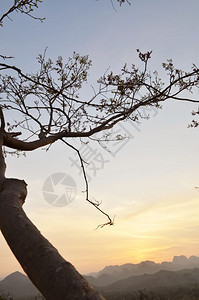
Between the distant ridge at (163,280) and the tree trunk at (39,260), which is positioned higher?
the tree trunk at (39,260)

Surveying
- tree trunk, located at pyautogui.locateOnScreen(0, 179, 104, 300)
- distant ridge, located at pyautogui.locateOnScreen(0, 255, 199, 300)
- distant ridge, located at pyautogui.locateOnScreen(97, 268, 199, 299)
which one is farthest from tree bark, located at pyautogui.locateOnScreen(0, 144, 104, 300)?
distant ridge, located at pyautogui.locateOnScreen(97, 268, 199, 299)

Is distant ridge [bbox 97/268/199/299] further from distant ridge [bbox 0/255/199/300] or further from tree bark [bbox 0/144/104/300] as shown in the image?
tree bark [bbox 0/144/104/300]

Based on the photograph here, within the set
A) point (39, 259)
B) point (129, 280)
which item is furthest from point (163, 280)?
point (39, 259)

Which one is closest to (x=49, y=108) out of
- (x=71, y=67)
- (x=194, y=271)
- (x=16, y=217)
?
(x=71, y=67)

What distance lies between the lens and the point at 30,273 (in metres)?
1.79

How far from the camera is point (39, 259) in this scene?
1.78 m

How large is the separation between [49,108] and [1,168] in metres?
4.09

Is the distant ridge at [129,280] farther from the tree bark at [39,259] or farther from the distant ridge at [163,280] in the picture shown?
the tree bark at [39,259]

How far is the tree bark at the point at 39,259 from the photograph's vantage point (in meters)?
1.51

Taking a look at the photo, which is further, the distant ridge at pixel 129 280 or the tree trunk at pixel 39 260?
the distant ridge at pixel 129 280

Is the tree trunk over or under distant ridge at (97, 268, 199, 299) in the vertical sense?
over

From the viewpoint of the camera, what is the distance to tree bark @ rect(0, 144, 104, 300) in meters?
1.51

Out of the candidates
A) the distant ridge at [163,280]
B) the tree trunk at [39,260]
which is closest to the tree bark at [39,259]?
the tree trunk at [39,260]

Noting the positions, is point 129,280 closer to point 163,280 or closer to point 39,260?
point 163,280
